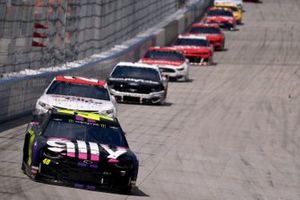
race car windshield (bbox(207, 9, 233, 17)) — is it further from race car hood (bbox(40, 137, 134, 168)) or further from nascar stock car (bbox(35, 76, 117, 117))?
race car hood (bbox(40, 137, 134, 168))

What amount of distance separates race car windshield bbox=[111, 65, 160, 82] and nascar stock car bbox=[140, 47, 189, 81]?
499 centimetres

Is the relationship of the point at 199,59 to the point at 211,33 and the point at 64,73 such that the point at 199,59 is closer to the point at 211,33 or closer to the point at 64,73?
the point at 211,33

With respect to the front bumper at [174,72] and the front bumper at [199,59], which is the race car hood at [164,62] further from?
the front bumper at [199,59]

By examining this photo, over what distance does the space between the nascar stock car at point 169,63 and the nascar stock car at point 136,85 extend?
5331mm

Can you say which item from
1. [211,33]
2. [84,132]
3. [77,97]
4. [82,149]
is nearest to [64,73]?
[77,97]

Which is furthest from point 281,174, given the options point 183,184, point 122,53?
point 122,53

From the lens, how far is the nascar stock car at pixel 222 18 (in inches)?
2231

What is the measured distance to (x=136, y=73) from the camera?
1174 inches

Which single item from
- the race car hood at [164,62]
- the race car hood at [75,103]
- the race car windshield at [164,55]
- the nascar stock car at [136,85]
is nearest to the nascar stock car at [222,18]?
the race car windshield at [164,55]

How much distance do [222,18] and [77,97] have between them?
36632 mm

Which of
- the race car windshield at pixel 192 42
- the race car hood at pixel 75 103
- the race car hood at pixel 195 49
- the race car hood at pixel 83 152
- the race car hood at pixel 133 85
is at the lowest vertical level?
the race car hood at pixel 195 49

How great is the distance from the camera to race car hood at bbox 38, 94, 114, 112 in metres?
20.6

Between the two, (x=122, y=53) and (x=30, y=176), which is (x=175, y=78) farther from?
(x=30, y=176)

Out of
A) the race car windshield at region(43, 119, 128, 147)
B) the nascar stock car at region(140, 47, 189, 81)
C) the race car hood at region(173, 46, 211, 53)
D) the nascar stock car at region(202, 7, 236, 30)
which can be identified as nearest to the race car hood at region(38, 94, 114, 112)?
the race car windshield at region(43, 119, 128, 147)
